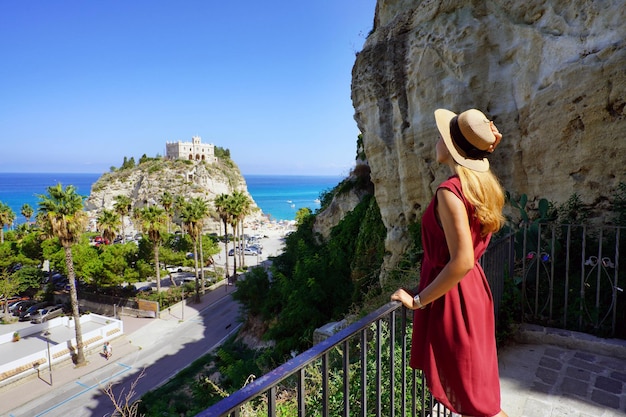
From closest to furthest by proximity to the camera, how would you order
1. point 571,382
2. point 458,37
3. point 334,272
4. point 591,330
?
point 571,382, point 591,330, point 458,37, point 334,272

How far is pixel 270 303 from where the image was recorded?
62.5 ft

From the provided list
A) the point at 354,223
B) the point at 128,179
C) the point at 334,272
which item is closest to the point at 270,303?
the point at 334,272

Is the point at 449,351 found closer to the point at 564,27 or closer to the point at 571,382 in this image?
the point at 571,382

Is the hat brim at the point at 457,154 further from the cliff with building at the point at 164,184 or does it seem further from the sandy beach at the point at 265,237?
the cliff with building at the point at 164,184

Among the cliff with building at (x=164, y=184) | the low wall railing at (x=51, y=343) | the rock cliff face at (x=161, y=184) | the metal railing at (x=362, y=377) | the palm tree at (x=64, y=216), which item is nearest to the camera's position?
the metal railing at (x=362, y=377)

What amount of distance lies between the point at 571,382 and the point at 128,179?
87.2 m

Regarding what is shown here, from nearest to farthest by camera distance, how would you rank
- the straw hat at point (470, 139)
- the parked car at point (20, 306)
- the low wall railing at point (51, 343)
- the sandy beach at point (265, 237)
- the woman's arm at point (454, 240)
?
the woman's arm at point (454, 240), the straw hat at point (470, 139), the low wall railing at point (51, 343), the parked car at point (20, 306), the sandy beach at point (265, 237)

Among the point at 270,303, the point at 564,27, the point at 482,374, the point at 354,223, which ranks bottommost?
the point at 270,303

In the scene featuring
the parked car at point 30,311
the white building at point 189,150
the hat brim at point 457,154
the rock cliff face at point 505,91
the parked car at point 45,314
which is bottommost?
the parked car at point 30,311

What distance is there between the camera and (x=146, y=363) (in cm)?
1962

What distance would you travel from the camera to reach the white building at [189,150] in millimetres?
91938

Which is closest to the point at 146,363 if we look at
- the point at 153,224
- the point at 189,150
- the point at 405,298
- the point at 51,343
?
the point at 51,343

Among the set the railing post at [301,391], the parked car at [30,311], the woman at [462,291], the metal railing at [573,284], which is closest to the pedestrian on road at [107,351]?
the parked car at [30,311]

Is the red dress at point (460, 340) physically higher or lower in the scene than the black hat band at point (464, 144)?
lower
